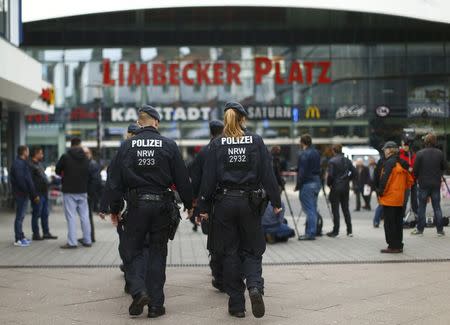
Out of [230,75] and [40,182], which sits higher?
[230,75]

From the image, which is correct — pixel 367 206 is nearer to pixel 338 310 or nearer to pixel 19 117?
pixel 19 117

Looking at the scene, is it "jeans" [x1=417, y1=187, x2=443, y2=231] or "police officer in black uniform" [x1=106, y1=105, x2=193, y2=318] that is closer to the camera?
"police officer in black uniform" [x1=106, y1=105, x2=193, y2=318]

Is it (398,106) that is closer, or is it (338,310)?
(338,310)

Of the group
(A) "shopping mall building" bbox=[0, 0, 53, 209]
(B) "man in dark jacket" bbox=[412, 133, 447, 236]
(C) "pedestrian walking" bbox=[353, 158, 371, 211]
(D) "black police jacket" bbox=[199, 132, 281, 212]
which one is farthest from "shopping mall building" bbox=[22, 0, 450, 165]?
(D) "black police jacket" bbox=[199, 132, 281, 212]

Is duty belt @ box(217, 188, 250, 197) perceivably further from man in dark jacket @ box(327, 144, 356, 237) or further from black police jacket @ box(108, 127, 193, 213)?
man in dark jacket @ box(327, 144, 356, 237)

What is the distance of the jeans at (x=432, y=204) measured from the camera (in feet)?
44.5

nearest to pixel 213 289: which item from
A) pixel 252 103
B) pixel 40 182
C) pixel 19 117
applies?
pixel 40 182

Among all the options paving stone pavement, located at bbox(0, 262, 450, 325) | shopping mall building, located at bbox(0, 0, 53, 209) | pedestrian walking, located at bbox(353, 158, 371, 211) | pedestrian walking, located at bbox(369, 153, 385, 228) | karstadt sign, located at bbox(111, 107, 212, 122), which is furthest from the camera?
→ karstadt sign, located at bbox(111, 107, 212, 122)

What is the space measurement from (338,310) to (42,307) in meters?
2.78

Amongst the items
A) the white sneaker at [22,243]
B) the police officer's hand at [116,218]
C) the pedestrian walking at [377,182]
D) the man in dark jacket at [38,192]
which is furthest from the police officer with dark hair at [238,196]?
the man in dark jacket at [38,192]

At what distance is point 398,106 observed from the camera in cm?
3953

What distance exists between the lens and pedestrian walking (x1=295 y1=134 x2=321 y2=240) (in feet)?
43.2

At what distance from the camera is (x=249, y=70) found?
131 feet

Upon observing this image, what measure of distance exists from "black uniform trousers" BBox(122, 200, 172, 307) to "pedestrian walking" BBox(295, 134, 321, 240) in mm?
6515
